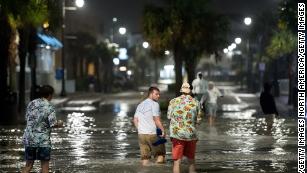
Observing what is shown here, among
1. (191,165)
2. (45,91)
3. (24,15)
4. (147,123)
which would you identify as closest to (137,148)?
(147,123)

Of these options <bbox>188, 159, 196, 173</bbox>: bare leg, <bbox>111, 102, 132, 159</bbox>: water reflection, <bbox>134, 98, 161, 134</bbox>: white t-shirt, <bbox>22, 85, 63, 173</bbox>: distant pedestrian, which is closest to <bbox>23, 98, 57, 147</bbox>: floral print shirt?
<bbox>22, 85, 63, 173</bbox>: distant pedestrian

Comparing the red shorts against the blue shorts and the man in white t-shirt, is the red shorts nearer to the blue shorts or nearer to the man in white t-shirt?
the man in white t-shirt

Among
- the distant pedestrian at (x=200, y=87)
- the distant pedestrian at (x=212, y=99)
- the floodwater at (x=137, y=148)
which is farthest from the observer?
the distant pedestrian at (x=200, y=87)

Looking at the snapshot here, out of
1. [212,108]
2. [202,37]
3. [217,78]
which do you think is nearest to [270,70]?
[202,37]

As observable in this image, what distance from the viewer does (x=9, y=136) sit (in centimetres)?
2219

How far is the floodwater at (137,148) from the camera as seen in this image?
1476 centimetres

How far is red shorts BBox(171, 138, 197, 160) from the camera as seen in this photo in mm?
12906

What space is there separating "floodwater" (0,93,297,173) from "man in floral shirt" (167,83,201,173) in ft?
4.05

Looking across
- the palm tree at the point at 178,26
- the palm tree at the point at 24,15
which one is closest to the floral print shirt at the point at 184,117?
the palm tree at the point at 24,15

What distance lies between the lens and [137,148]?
60.4 ft

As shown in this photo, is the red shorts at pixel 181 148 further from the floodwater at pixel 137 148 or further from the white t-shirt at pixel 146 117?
the white t-shirt at pixel 146 117

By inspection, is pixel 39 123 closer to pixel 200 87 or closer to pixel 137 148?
pixel 137 148

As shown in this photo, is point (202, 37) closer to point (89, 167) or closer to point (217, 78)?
point (89, 167)

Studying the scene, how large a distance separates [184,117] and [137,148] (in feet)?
18.5
